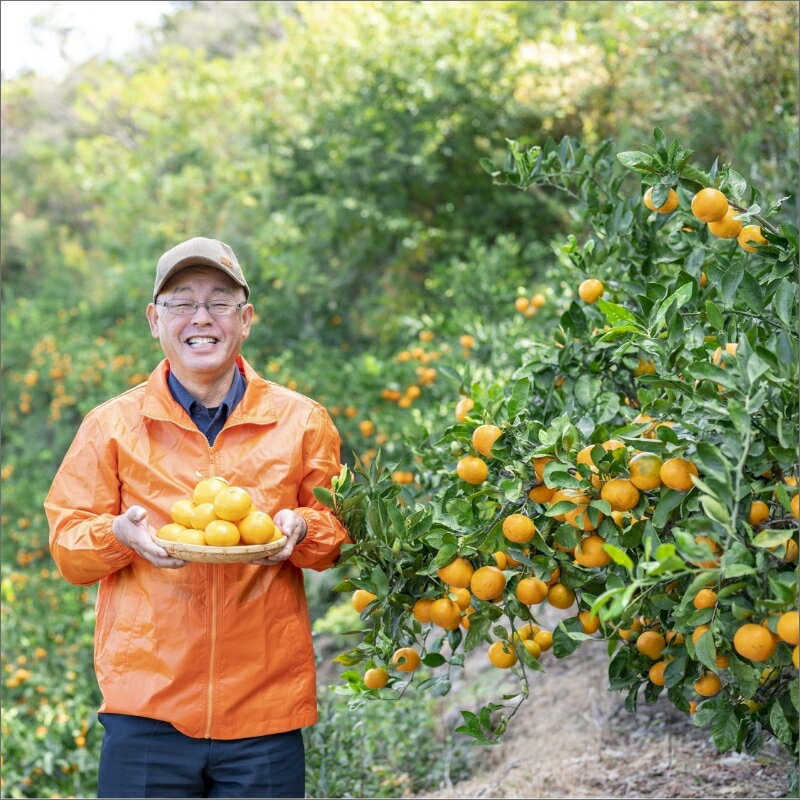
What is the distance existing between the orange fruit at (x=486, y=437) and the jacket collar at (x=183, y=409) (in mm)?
523

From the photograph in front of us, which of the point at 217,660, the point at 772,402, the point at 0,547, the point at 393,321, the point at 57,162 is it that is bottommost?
the point at 0,547

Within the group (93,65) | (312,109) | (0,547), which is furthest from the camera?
(93,65)

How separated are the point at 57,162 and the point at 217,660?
12.7 meters

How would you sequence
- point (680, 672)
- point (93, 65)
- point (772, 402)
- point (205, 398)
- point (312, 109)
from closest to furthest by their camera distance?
point (772, 402) → point (680, 672) → point (205, 398) → point (312, 109) → point (93, 65)

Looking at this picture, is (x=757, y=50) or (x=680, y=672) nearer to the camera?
(x=680, y=672)

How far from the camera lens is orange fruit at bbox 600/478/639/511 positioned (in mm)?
1620

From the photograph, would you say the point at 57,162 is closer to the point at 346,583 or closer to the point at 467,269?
the point at 467,269

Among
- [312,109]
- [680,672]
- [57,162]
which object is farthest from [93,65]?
[680,672]

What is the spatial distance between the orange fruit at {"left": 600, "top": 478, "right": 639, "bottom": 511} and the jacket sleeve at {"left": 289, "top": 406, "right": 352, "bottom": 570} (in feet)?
2.09

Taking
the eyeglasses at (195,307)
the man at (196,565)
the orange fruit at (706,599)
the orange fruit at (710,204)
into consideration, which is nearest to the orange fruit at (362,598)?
the man at (196,565)

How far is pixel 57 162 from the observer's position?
520 inches

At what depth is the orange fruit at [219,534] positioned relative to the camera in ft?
5.89

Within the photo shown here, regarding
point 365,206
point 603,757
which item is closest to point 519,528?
point 603,757

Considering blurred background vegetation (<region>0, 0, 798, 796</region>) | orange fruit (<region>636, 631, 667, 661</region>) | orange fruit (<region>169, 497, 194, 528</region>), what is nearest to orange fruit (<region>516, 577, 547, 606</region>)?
orange fruit (<region>636, 631, 667, 661</region>)
